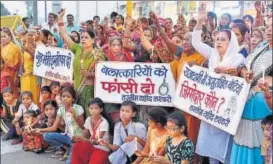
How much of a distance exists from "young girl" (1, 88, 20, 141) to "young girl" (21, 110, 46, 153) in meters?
0.49

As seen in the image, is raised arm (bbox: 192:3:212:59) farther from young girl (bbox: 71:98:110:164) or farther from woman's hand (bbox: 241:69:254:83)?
young girl (bbox: 71:98:110:164)

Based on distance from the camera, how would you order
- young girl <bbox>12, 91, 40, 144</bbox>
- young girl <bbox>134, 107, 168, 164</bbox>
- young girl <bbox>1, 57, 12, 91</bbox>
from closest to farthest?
young girl <bbox>134, 107, 168, 164</bbox> → young girl <bbox>12, 91, 40, 144</bbox> → young girl <bbox>1, 57, 12, 91</bbox>

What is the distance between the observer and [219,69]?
375cm

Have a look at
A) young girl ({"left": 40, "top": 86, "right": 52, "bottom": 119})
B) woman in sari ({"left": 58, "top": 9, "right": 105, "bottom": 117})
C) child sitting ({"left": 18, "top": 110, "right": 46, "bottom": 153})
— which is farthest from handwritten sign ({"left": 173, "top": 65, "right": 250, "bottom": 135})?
young girl ({"left": 40, "top": 86, "right": 52, "bottom": 119})

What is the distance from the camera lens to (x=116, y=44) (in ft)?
15.3

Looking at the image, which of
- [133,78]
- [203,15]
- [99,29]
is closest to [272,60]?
[203,15]

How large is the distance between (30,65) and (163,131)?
2780mm

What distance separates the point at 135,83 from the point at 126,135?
1.96 feet

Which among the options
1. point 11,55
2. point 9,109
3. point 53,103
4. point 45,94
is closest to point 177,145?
point 53,103

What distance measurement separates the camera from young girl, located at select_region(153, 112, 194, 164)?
11.8 ft

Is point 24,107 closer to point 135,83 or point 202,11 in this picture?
point 135,83

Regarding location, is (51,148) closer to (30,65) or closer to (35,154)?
(35,154)

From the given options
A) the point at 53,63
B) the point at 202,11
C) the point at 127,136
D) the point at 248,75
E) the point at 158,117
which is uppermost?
the point at 202,11

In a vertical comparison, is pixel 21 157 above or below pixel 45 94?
below
